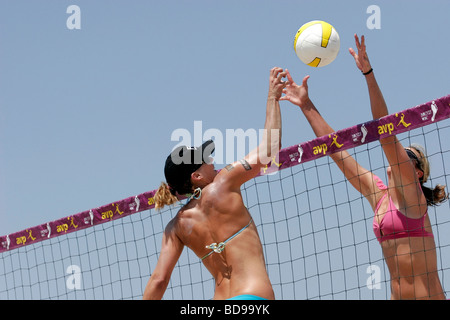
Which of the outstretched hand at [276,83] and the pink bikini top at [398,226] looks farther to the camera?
the pink bikini top at [398,226]

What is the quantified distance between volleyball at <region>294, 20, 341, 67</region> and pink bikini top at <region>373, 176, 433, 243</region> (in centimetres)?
113

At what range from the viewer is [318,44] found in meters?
5.61

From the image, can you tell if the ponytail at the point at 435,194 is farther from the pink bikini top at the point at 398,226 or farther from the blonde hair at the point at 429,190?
the pink bikini top at the point at 398,226

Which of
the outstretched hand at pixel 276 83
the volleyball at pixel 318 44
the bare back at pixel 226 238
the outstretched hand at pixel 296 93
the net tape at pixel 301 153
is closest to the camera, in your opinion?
the bare back at pixel 226 238

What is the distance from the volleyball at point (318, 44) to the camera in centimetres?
562

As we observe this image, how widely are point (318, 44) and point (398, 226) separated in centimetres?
141

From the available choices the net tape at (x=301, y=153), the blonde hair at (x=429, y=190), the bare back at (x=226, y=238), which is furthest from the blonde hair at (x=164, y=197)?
the blonde hair at (x=429, y=190)

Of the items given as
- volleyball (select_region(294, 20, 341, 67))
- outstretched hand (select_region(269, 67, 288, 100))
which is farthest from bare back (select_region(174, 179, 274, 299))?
volleyball (select_region(294, 20, 341, 67))

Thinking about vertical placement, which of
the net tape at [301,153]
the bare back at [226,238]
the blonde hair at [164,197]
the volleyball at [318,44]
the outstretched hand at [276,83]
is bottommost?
the bare back at [226,238]

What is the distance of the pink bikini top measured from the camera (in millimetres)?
5207

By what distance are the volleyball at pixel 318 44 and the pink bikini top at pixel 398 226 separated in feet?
3.69
